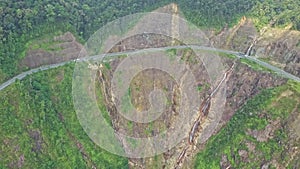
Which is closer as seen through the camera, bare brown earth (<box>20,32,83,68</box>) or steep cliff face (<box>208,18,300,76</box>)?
steep cliff face (<box>208,18,300,76</box>)

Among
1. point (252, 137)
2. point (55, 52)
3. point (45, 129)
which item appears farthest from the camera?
point (55, 52)

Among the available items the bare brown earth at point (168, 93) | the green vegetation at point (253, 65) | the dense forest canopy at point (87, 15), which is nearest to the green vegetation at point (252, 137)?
the bare brown earth at point (168, 93)

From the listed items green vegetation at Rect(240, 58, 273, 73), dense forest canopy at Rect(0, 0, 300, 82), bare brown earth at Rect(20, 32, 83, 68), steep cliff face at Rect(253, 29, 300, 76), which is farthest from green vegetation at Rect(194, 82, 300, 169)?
bare brown earth at Rect(20, 32, 83, 68)

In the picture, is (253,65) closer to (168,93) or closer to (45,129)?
(168,93)

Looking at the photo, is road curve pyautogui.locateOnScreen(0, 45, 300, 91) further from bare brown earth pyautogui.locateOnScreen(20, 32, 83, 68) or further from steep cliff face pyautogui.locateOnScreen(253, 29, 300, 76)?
steep cliff face pyautogui.locateOnScreen(253, 29, 300, 76)

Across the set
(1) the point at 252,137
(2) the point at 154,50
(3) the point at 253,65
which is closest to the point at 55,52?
(2) the point at 154,50

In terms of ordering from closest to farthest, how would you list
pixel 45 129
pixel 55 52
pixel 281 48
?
1. pixel 45 129
2. pixel 281 48
3. pixel 55 52

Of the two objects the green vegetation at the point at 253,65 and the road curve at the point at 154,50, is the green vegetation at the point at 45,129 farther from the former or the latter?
the green vegetation at the point at 253,65
